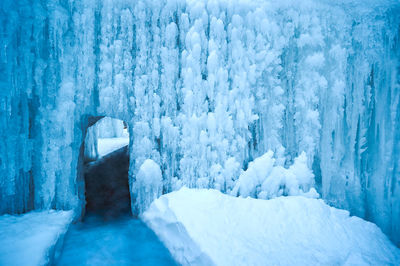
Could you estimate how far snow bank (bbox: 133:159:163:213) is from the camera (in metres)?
3.29

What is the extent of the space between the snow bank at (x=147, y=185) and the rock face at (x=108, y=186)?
3.10 ft

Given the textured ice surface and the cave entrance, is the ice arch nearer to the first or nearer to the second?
the cave entrance

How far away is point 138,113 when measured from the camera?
10.7 ft

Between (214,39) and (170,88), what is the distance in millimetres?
1031

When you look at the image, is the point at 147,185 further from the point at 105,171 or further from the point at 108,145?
the point at 108,145

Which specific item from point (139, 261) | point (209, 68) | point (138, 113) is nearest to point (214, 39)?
point (209, 68)

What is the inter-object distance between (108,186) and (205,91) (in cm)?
380

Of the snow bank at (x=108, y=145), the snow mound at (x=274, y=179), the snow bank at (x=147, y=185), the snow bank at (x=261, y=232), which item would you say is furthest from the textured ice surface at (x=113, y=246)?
the snow bank at (x=108, y=145)

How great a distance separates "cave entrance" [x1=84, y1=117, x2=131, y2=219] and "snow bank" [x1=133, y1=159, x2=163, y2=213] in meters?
0.91

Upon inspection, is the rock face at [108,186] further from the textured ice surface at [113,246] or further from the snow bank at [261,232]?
the snow bank at [261,232]

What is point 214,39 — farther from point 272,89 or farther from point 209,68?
point 272,89

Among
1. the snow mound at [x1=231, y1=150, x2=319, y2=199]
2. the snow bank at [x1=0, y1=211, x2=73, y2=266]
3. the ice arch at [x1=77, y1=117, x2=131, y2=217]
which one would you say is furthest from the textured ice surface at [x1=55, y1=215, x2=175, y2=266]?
the snow mound at [x1=231, y1=150, x2=319, y2=199]

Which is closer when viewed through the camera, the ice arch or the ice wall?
the ice wall

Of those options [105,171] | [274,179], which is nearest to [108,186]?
[105,171]
